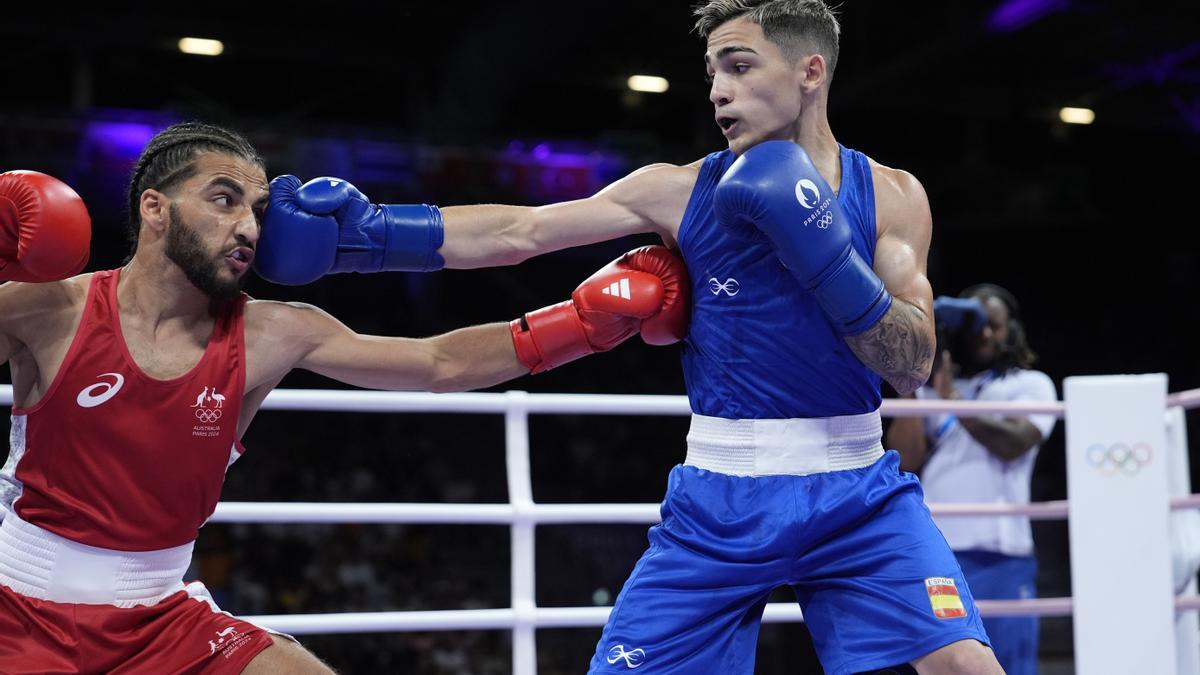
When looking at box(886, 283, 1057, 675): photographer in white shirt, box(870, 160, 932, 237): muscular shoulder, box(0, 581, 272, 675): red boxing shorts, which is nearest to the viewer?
box(0, 581, 272, 675): red boxing shorts

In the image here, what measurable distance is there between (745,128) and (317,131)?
8931 mm

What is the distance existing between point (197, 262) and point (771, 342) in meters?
1.07

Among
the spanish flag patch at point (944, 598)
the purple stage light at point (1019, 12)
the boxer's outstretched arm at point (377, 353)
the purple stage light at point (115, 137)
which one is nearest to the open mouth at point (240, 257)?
the boxer's outstretched arm at point (377, 353)

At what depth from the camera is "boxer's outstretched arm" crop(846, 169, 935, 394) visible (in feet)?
7.11

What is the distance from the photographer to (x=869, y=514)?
2219mm

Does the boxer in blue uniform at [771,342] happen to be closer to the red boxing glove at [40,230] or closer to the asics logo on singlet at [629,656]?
the asics logo on singlet at [629,656]

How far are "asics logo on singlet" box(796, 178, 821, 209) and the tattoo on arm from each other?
23 centimetres

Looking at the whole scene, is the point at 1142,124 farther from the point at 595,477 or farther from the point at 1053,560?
the point at 595,477

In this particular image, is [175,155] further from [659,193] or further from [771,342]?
[771,342]

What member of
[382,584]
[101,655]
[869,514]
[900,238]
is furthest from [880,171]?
[382,584]

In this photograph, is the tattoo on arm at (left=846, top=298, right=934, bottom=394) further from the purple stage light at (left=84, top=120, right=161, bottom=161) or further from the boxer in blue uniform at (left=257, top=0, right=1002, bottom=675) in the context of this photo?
the purple stage light at (left=84, top=120, right=161, bottom=161)

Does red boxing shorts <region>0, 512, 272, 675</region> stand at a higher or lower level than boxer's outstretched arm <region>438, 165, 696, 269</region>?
lower

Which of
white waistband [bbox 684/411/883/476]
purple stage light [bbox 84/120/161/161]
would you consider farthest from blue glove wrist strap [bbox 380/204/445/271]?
purple stage light [bbox 84/120/161/161]

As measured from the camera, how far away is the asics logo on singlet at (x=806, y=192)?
6.94 ft
